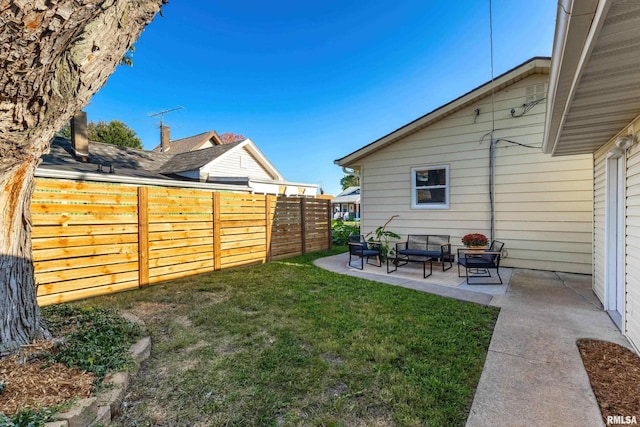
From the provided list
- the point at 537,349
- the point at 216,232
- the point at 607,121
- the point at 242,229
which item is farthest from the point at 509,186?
the point at 216,232

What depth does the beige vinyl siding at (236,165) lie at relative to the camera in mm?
13956

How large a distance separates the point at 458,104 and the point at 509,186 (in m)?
2.38

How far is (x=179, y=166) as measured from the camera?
14.0m

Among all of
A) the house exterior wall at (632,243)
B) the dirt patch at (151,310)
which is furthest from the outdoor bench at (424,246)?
the dirt patch at (151,310)

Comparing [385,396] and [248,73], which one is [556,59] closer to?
[385,396]

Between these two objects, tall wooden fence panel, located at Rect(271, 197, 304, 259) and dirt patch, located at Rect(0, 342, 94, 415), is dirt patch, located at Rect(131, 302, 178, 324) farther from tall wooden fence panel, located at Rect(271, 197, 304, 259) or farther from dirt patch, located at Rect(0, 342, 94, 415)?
tall wooden fence panel, located at Rect(271, 197, 304, 259)

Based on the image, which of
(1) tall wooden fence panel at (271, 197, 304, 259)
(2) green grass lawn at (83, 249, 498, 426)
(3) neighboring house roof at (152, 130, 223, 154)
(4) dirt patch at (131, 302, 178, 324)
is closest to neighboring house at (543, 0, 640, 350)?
(2) green grass lawn at (83, 249, 498, 426)

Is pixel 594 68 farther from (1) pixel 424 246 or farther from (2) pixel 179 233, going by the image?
(2) pixel 179 233

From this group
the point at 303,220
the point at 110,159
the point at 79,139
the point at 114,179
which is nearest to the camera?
the point at 114,179

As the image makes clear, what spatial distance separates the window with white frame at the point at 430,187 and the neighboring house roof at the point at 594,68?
12.3 feet

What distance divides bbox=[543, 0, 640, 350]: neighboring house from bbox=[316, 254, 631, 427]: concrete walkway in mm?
416

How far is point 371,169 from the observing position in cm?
848

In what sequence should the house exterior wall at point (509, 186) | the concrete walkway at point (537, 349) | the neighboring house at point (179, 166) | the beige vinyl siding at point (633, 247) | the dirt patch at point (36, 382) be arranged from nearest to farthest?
1. the dirt patch at point (36, 382)
2. the concrete walkway at point (537, 349)
3. the beige vinyl siding at point (633, 247)
4. the house exterior wall at point (509, 186)
5. the neighboring house at point (179, 166)

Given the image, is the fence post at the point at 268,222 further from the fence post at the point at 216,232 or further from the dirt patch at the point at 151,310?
the dirt patch at the point at 151,310
